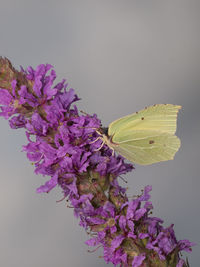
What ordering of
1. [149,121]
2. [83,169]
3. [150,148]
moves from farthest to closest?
[150,148] → [149,121] → [83,169]

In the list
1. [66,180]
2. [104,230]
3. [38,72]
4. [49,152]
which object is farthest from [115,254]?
[38,72]

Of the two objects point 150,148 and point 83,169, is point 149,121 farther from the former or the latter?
point 83,169

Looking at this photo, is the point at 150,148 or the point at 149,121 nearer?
the point at 149,121

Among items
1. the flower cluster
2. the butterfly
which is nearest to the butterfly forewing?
the butterfly

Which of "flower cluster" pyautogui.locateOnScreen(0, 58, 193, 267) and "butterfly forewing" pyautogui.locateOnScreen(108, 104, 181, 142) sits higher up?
"butterfly forewing" pyautogui.locateOnScreen(108, 104, 181, 142)

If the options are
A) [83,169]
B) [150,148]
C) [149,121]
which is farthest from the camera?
[150,148]

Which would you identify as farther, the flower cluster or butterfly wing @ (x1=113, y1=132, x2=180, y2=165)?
butterfly wing @ (x1=113, y1=132, x2=180, y2=165)

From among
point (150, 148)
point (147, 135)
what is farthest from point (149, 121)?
point (150, 148)

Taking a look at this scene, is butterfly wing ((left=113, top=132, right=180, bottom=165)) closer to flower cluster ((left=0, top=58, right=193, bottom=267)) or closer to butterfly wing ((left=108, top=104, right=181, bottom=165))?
butterfly wing ((left=108, top=104, right=181, bottom=165))
